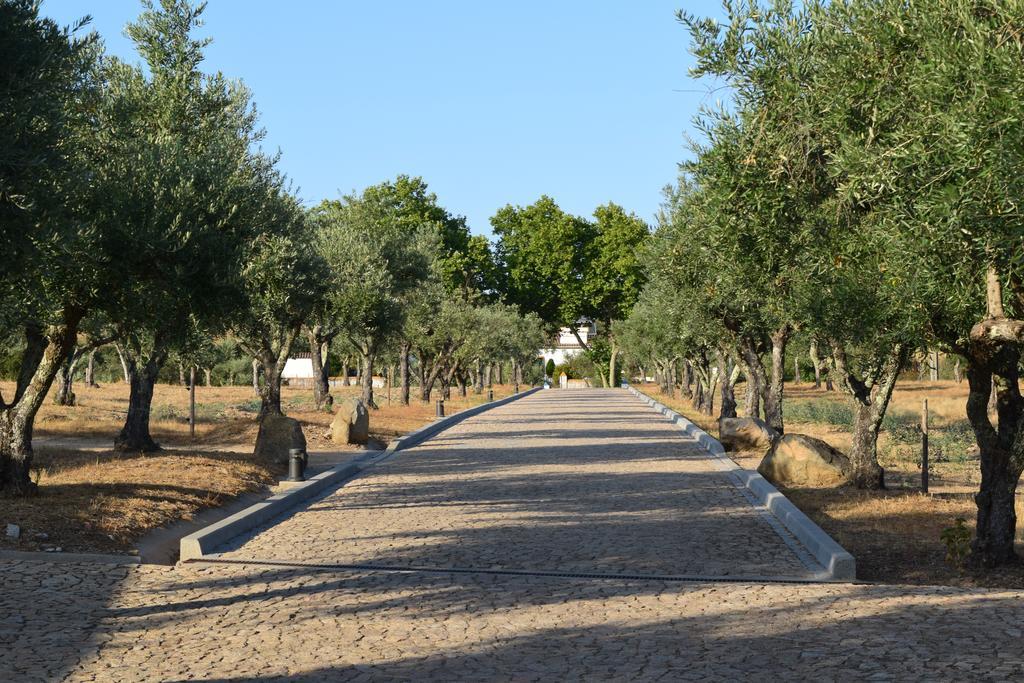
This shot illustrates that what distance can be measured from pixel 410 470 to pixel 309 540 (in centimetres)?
793

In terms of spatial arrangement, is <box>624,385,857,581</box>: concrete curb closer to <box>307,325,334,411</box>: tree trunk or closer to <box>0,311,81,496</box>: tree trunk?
<box>0,311,81,496</box>: tree trunk

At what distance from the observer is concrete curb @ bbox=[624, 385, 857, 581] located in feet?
31.6

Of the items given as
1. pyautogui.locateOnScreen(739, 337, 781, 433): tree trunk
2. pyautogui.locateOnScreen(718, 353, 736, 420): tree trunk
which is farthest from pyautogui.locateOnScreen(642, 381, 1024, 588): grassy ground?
pyautogui.locateOnScreen(718, 353, 736, 420): tree trunk

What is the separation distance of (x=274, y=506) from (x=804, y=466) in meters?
8.54

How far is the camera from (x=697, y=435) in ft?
94.4

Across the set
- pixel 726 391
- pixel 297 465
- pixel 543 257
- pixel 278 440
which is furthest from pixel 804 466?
pixel 543 257

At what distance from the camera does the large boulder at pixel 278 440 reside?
18.9 meters

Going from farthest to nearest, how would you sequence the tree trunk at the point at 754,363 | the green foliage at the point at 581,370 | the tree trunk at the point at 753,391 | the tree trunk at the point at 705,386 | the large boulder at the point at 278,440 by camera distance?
the green foliage at the point at 581,370
the tree trunk at the point at 705,386
the tree trunk at the point at 753,391
the tree trunk at the point at 754,363
the large boulder at the point at 278,440

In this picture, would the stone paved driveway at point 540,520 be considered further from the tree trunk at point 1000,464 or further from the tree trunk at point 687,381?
the tree trunk at point 687,381

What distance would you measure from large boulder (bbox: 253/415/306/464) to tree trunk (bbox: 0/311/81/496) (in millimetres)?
4876

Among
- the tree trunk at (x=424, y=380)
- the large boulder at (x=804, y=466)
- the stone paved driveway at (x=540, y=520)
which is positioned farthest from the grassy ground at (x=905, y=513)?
the tree trunk at (x=424, y=380)

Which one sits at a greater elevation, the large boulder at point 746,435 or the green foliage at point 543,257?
the green foliage at point 543,257

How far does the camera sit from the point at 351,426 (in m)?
24.2

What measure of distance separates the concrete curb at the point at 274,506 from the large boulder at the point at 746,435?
7296mm
